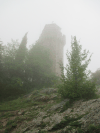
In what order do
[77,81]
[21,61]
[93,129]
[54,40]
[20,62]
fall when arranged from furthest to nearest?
[54,40] → [21,61] → [20,62] → [77,81] → [93,129]

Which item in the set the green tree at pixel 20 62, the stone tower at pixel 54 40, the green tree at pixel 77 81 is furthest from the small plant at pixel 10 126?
the stone tower at pixel 54 40

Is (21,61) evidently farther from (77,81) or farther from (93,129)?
(93,129)

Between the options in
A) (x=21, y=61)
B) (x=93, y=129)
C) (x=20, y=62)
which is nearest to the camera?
(x=93, y=129)

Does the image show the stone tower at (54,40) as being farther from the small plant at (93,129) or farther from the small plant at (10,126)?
the small plant at (93,129)

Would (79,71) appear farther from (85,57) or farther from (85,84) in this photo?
(85,57)

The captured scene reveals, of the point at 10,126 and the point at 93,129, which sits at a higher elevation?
the point at 93,129

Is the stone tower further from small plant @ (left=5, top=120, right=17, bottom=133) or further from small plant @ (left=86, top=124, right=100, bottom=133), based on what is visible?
small plant @ (left=86, top=124, right=100, bottom=133)

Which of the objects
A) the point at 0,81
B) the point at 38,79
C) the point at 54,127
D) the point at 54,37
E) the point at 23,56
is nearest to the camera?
the point at 54,127

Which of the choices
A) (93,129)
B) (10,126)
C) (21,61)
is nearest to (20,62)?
(21,61)

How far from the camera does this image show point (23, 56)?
17.1 metres

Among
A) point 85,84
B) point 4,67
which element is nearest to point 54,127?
point 85,84

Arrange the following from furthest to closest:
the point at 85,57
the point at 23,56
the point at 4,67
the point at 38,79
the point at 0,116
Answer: the point at 38,79 < the point at 23,56 < the point at 4,67 < the point at 85,57 < the point at 0,116

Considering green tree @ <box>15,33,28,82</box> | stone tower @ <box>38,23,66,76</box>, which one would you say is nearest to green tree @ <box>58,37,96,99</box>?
green tree @ <box>15,33,28,82</box>

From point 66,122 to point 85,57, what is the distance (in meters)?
5.34
